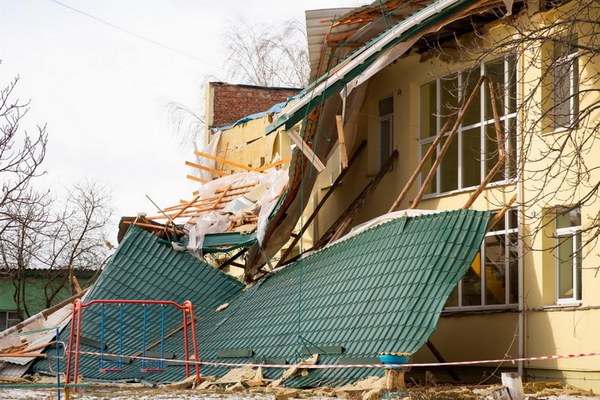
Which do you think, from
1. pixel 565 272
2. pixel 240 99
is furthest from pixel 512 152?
pixel 240 99

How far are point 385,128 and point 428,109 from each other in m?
1.62

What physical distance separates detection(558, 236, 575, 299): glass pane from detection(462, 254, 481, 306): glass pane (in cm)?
189

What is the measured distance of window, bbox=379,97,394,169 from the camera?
768 inches

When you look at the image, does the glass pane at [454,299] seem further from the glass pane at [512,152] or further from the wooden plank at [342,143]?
the wooden plank at [342,143]

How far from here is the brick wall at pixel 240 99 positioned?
1264 inches

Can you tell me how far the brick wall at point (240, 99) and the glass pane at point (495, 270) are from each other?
16968mm

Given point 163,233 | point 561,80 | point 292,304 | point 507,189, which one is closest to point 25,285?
point 163,233

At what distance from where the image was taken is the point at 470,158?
56.3 feet

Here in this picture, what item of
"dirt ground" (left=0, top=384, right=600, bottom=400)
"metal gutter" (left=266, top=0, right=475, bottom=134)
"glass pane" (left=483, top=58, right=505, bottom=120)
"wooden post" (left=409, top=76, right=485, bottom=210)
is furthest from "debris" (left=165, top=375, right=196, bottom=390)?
"glass pane" (left=483, top=58, right=505, bottom=120)

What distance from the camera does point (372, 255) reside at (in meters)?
15.9

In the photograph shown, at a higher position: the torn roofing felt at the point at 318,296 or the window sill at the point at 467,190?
the window sill at the point at 467,190

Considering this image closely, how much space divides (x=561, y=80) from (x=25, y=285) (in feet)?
110

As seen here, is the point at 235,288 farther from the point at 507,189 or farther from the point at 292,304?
the point at 507,189

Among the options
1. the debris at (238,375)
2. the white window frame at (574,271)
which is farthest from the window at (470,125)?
the debris at (238,375)
